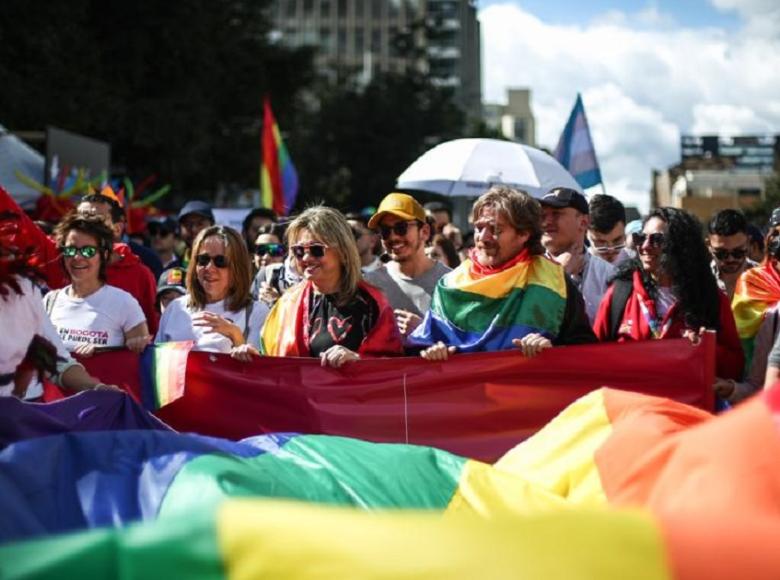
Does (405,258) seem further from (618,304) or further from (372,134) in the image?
(372,134)

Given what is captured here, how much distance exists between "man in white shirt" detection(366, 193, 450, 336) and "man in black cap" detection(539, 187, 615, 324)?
671 mm

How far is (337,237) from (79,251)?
1.51 m

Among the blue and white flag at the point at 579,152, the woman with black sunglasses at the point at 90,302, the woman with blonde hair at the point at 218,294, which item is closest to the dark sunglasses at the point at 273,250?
the woman with blonde hair at the point at 218,294

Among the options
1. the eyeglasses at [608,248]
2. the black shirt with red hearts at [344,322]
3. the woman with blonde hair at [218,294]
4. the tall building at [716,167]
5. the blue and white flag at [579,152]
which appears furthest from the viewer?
the tall building at [716,167]

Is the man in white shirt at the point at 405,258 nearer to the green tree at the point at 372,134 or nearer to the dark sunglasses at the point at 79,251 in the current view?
the dark sunglasses at the point at 79,251

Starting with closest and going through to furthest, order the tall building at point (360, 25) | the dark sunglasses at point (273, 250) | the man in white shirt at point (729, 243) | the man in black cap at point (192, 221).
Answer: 1. the man in white shirt at point (729, 243)
2. the dark sunglasses at point (273, 250)
3. the man in black cap at point (192, 221)
4. the tall building at point (360, 25)

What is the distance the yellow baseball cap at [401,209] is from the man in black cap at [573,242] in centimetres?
72

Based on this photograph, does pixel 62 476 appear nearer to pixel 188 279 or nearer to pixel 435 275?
pixel 188 279

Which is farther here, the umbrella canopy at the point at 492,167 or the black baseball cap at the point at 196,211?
the black baseball cap at the point at 196,211

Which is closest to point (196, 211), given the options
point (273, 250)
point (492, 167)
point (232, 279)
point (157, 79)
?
point (273, 250)

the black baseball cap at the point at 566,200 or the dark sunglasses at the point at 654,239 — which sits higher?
the black baseball cap at the point at 566,200

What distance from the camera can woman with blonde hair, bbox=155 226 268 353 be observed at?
6.61m

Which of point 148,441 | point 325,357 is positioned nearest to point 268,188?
point 325,357

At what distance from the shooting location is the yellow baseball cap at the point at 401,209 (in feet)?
22.7
